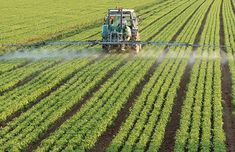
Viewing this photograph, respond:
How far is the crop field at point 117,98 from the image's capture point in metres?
12.1

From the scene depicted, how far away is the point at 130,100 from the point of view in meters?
15.7

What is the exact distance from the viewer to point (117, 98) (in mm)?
15758

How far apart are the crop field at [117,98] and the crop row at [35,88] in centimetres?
4

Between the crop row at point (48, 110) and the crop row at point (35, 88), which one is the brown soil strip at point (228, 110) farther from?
the crop row at point (35, 88)

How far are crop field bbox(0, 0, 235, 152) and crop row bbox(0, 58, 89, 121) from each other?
0.12ft

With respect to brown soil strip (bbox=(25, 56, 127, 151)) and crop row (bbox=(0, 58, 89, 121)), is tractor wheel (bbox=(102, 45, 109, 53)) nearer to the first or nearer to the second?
crop row (bbox=(0, 58, 89, 121))

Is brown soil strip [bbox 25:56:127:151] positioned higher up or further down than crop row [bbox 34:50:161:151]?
further down

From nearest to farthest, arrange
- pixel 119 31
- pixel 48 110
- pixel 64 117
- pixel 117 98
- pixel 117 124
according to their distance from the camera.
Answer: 1. pixel 117 124
2. pixel 64 117
3. pixel 48 110
4. pixel 117 98
5. pixel 119 31

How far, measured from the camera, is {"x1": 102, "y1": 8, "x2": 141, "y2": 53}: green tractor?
2380cm

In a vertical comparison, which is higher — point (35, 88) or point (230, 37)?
point (35, 88)

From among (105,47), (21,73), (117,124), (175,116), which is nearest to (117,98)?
(117,124)

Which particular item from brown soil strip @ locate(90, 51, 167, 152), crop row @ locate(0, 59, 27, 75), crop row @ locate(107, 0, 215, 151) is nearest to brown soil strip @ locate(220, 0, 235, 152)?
crop row @ locate(107, 0, 215, 151)

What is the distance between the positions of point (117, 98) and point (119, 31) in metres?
9.06

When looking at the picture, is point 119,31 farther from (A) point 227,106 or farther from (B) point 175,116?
(B) point 175,116
